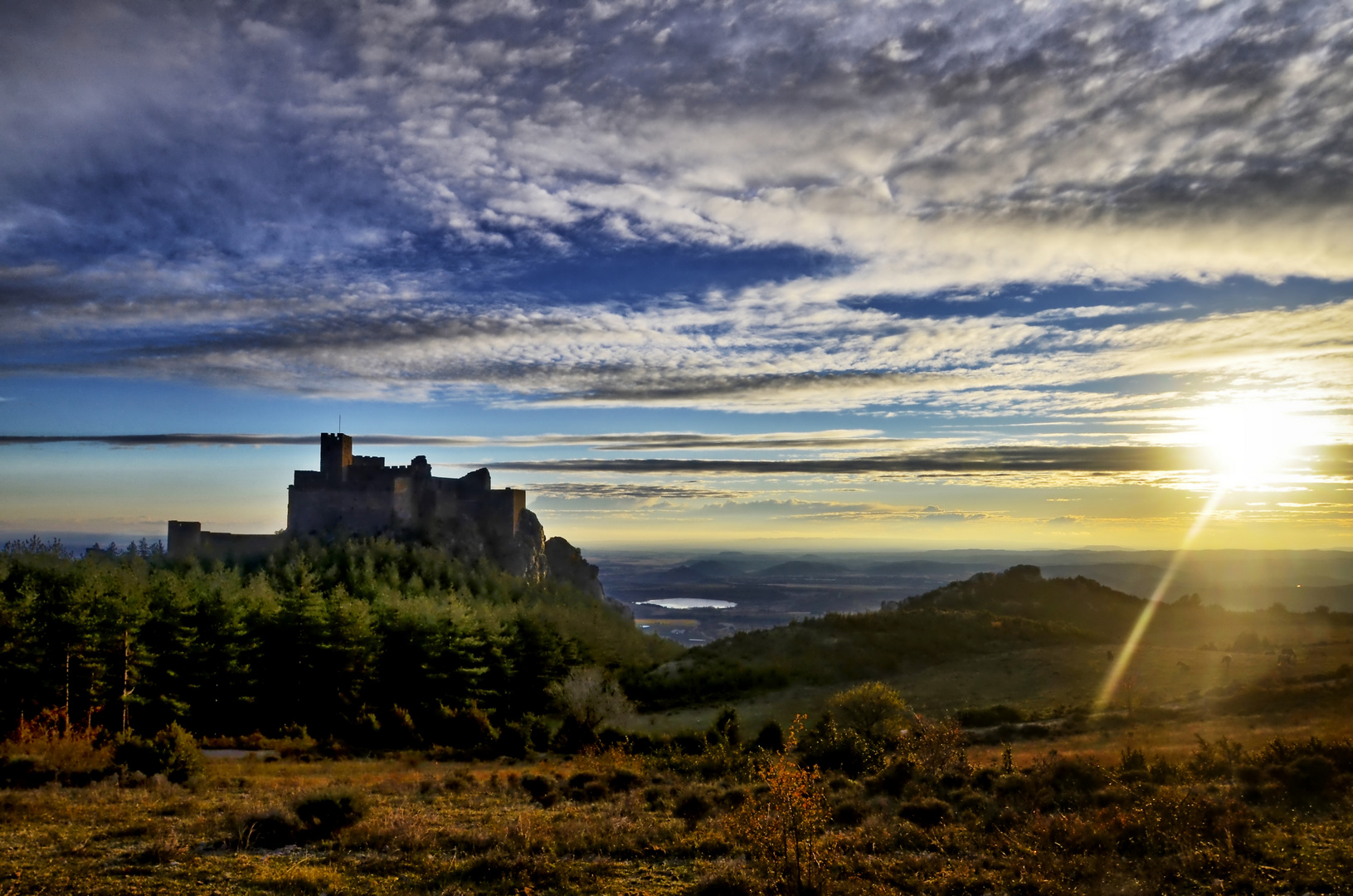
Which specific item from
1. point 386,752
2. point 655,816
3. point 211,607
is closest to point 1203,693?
point 655,816

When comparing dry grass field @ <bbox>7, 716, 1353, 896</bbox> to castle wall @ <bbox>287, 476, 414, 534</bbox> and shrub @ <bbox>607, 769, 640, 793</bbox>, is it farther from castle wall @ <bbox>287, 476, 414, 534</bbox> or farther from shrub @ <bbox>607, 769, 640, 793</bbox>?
castle wall @ <bbox>287, 476, 414, 534</bbox>

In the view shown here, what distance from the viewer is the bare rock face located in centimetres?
9544

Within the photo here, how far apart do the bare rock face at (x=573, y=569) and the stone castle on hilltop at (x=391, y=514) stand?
10394 mm

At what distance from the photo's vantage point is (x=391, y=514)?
74.0 metres

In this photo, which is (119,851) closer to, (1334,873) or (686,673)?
(1334,873)

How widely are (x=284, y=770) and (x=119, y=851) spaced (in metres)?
14.5

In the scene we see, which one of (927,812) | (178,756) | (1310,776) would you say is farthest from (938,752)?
(178,756)

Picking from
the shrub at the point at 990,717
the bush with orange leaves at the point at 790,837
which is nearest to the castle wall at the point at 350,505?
the shrub at the point at 990,717

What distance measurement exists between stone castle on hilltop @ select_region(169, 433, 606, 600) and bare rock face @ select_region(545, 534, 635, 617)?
10.4 metres

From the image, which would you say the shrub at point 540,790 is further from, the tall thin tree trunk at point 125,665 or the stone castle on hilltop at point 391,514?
the stone castle on hilltop at point 391,514

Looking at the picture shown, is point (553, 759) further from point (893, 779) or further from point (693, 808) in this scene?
point (893, 779)

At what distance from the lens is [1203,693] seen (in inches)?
1636

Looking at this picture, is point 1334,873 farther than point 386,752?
No

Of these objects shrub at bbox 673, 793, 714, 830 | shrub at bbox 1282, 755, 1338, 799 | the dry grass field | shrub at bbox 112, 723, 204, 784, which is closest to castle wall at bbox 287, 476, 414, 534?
shrub at bbox 112, 723, 204, 784
